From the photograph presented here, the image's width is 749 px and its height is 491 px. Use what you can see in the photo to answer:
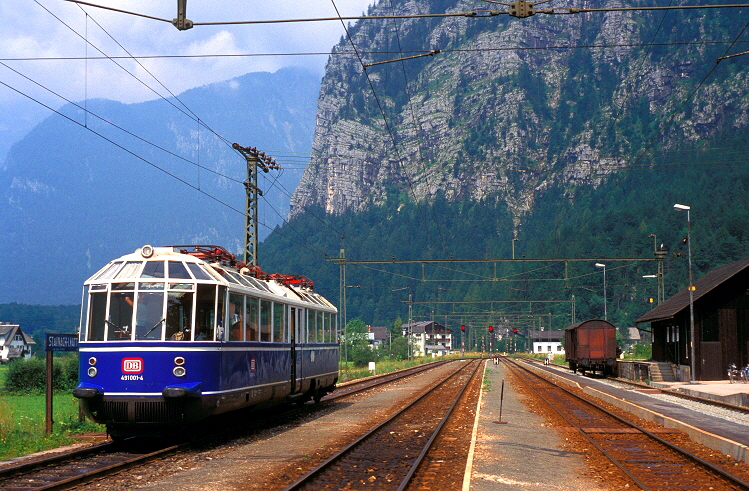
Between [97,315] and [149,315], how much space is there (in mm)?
1032

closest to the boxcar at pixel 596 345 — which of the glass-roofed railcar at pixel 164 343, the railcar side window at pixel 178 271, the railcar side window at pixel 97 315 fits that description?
the glass-roofed railcar at pixel 164 343

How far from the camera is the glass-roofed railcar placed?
1381cm

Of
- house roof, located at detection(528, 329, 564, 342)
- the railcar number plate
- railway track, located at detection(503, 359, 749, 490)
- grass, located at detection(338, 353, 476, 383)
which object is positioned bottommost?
grass, located at detection(338, 353, 476, 383)

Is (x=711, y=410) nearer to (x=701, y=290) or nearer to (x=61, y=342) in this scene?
(x=61, y=342)

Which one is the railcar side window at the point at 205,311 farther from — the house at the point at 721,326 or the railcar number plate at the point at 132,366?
the house at the point at 721,326

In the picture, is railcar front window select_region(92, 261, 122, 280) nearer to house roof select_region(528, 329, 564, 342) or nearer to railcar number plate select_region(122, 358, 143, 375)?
railcar number plate select_region(122, 358, 143, 375)

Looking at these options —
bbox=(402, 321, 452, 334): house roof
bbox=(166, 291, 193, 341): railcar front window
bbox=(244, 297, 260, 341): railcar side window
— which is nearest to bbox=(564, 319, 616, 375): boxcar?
bbox=(244, 297, 260, 341): railcar side window

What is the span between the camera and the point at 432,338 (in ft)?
615

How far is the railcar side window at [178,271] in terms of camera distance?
14.8m

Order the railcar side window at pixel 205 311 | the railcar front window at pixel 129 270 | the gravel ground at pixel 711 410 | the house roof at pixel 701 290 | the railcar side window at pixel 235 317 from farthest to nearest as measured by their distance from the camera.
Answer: the house roof at pixel 701 290
the gravel ground at pixel 711 410
the railcar side window at pixel 235 317
the railcar front window at pixel 129 270
the railcar side window at pixel 205 311

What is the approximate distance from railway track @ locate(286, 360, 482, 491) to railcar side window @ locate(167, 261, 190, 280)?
432 centimetres

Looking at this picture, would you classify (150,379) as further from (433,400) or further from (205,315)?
(433,400)

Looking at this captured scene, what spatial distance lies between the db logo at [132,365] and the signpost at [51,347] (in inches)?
102

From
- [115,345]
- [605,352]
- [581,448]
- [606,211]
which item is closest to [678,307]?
[605,352]
